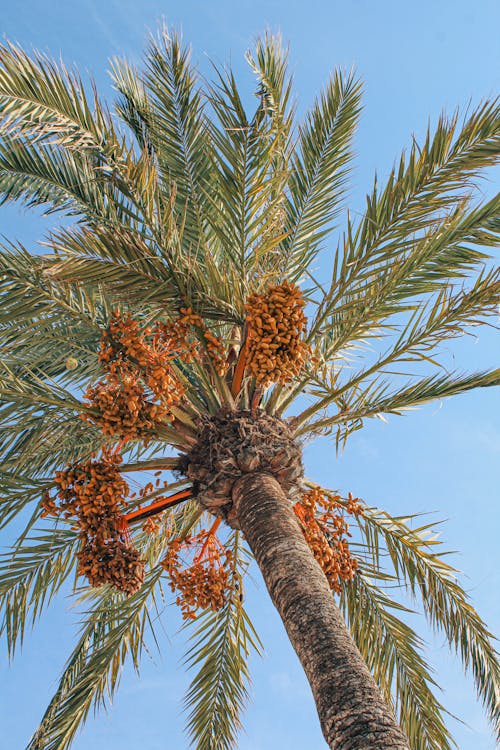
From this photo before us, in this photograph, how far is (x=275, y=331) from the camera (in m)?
4.97

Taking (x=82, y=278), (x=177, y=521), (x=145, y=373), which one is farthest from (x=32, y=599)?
(x=82, y=278)

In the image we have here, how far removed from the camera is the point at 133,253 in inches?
199

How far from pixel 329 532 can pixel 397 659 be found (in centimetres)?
135

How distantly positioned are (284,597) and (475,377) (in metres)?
2.80

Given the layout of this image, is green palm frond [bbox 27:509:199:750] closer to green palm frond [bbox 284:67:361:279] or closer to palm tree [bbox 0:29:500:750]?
palm tree [bbox 0:29:500:750]

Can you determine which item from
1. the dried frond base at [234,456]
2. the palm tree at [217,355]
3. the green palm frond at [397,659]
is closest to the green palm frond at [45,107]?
the palm tree at [217,355]

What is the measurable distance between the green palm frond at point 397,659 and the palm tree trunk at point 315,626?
1810 mm

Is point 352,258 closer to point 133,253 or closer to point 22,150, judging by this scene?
point 133,253

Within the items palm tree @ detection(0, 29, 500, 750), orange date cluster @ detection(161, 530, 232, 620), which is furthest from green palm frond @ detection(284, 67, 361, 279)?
orange date cluster @ detection(161, 530, 232, 620)

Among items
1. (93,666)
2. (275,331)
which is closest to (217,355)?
(275,331)

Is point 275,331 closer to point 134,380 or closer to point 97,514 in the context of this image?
point 134,380

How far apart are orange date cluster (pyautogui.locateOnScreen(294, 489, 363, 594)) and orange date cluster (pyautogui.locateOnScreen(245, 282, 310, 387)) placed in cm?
152

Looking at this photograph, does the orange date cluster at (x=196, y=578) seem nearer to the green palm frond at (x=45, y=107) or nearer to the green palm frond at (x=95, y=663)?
the green palm frond at (x=95, y=663)

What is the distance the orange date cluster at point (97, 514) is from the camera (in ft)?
17.2
